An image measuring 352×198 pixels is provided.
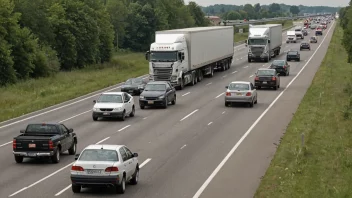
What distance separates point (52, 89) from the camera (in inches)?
2275

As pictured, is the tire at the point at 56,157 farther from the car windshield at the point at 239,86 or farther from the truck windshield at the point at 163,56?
the truck windshield at the point at 163,56

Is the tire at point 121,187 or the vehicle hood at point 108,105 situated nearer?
the tire at point 121,187

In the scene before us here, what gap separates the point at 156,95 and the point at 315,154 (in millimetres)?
17868

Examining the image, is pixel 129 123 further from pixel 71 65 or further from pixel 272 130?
pixel 71 65

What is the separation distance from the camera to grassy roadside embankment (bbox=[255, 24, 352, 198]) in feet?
68.9

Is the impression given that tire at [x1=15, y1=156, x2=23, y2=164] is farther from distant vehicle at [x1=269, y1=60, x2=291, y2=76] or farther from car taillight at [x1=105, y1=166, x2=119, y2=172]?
distant vehicle at [x1=269, y1=60, x2=291, y2=76]

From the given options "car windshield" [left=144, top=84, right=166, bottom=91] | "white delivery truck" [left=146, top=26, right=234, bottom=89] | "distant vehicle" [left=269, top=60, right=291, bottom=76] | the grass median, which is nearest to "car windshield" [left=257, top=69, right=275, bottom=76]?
"white delivery truck" [left=146, top=26, right=234, bottom=89]

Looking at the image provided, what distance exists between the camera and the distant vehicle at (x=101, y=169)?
20031 mm

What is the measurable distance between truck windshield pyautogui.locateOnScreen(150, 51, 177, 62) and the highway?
263 centimetres

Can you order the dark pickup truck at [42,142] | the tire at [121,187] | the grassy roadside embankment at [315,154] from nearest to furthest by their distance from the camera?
the tire at [121,187], the grassy roadside embankment at [315,154], the dark pickup truck at [42,142]

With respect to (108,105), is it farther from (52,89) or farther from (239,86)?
(52,89)

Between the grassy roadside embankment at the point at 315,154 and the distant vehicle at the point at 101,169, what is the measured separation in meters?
3.78

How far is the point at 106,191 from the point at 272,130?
600 inches

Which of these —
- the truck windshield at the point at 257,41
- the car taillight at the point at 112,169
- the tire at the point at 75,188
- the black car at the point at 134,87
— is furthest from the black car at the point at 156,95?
the truck windshield at the point at 257,41
